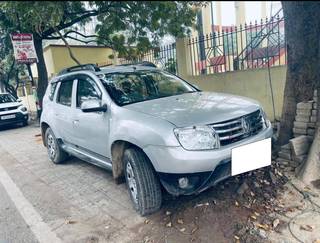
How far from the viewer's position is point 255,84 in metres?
6.09

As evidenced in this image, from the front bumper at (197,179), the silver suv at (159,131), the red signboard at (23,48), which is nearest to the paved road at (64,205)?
the silver suv at (159,131)

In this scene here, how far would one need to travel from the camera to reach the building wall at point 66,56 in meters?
16.5

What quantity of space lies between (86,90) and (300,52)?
9.32 feet

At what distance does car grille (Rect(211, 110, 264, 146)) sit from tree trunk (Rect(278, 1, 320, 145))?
1027 millimetres

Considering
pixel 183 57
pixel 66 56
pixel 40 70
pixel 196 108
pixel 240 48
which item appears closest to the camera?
pixel 196 108

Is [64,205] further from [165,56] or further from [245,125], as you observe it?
[165,56]

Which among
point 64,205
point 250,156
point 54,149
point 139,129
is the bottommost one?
point 64,205

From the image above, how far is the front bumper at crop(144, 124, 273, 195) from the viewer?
9.17 feet

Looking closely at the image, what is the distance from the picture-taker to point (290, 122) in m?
4.08

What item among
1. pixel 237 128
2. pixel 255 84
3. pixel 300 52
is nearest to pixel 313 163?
pixel 237 128

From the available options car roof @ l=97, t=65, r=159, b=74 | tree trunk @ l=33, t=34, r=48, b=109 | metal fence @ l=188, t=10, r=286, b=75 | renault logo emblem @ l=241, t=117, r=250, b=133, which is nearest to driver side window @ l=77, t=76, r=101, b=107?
car roof @ l=97, t=65, r=159, b=74

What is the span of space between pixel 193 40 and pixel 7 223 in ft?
18.4

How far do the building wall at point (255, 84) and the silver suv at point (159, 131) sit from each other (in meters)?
2.16

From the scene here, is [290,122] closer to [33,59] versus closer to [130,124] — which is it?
[130,124]
